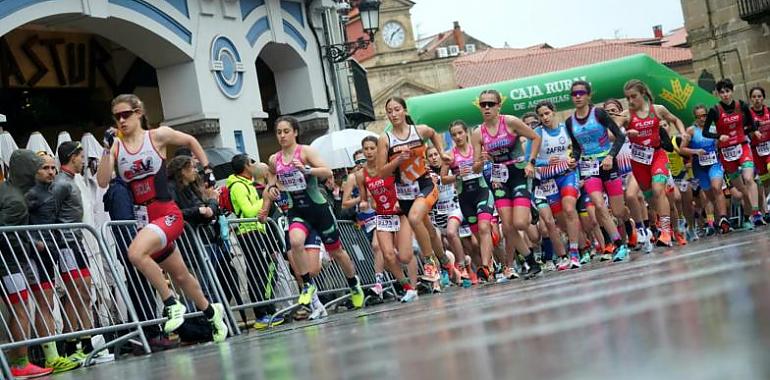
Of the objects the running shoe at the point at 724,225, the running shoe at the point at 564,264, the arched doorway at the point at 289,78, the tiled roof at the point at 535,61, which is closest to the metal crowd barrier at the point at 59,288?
the running shoe at the point at 564,264

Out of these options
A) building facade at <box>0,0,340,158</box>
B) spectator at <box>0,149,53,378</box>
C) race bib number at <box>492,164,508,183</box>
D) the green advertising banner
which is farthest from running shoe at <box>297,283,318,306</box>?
the green advertising banner

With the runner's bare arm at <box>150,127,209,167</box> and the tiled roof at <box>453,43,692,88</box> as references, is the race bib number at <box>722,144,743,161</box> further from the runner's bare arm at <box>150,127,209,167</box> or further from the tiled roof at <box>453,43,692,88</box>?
the tiled roof at <box>453,43,692,88</box>

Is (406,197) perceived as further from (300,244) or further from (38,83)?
(38,83)

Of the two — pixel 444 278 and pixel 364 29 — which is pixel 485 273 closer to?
pixel 444 278

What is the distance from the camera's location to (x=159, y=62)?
815 inches

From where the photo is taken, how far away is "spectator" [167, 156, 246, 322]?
1163 centimetres

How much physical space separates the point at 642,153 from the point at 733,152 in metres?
3.58

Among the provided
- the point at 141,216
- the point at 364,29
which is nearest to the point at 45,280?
the point at 141,216

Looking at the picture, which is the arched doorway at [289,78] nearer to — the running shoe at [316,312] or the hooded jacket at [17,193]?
the running shoe at [316,312]

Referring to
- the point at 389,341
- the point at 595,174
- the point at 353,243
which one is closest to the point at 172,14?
the point at 353,243

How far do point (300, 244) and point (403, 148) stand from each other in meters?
1.66

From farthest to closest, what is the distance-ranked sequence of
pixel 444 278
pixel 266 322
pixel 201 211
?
pixel 444 278
pixel 266 322
pixel 201 211

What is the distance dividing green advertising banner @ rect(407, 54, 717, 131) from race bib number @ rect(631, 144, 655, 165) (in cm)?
1196

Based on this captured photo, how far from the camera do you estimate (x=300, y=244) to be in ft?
43.4
